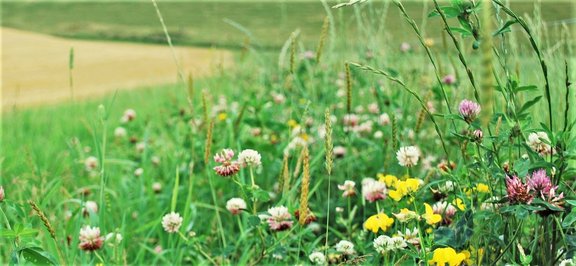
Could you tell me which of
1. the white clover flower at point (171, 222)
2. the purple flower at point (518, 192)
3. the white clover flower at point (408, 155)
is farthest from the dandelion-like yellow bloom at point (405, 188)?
the white clover flower at point (171, 222)

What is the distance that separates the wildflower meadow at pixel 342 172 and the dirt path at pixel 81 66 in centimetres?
282

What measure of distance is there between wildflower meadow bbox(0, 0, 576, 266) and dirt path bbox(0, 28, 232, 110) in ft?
9.27

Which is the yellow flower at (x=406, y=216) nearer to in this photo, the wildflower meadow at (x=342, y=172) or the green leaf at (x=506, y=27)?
the wildflower meadow at (x=342, y=172)

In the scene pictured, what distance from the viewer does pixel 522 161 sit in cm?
138

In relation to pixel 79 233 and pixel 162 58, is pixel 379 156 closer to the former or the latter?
pixel 79 233

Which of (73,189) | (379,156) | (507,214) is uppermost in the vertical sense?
(507,214)

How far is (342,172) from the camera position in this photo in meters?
2.61

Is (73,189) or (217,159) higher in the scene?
(217,159)

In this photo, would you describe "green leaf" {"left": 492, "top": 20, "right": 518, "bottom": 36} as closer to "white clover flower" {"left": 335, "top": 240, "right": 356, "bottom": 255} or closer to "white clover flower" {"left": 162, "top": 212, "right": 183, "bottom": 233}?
"white clover flower" {"left": 335, "top": 240, "right": 356, "bottom": 255}

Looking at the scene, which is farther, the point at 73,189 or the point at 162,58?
the point at 162,58

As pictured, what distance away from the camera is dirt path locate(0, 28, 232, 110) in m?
7.59

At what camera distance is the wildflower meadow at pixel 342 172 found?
1.42 metres

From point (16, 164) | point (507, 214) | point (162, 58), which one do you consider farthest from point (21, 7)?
point (507, 214)

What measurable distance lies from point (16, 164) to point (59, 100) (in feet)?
12.7
